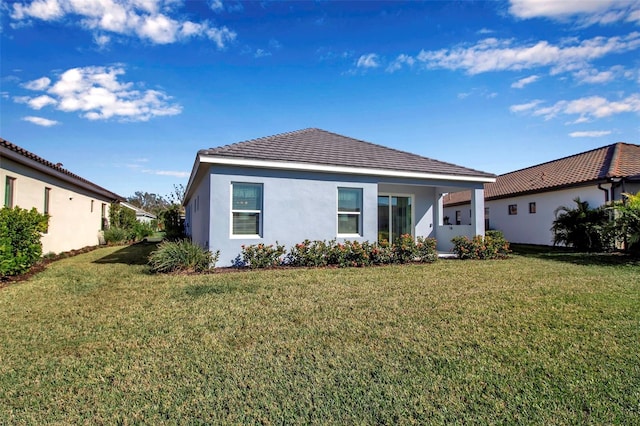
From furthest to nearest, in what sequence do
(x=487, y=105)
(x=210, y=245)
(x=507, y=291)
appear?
(x=487, y=105), (x=210, y=245), (x=507, y=291)

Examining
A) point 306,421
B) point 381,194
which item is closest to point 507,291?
point 306,421

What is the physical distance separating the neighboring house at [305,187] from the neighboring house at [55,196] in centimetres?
531

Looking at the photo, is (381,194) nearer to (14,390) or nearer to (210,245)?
(210,245)

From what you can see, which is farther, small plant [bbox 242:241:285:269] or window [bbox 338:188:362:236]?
window [bbox 338:188:362:236]

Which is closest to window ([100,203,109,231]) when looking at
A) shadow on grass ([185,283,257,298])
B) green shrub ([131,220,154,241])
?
green shrub ([131,220,154,241])

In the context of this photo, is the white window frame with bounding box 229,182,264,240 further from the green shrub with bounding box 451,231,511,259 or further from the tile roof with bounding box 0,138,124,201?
the green shrub with bounding box 451,231,511,259

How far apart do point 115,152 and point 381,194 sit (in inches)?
746

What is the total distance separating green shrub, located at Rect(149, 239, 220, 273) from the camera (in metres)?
8.79

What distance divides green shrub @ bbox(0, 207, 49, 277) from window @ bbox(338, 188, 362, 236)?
28.2 feet

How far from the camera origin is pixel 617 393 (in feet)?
9.55

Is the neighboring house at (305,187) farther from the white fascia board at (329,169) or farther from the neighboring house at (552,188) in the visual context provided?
the neighboring house at (552,188)

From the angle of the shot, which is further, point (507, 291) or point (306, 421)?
point (507, 291)

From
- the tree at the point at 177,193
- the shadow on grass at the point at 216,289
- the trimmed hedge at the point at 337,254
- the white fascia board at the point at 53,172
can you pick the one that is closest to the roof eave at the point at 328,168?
the trimmed hedge at the point at 337,254

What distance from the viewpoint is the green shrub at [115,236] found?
66.1 ft
